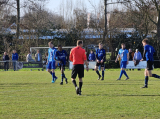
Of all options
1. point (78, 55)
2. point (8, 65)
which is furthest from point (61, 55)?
point (8, 65)

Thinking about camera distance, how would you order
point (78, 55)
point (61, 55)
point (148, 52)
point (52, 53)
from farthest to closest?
point (52, 53)
point (61, 55)
point (148, 52)
point (78, 55)

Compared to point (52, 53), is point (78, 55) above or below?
below

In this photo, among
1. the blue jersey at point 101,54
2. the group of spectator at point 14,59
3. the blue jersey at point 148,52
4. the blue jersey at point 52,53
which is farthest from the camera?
the group of spectator at point 14,59

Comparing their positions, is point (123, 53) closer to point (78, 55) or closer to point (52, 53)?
point (52, 53)

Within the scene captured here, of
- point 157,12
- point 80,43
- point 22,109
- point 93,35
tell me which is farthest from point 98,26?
point 22,109

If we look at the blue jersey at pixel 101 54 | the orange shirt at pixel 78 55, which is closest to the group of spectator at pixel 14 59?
the blue jersey at pixel 101 54

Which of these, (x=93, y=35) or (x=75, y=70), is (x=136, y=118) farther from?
(x=93, y=35)

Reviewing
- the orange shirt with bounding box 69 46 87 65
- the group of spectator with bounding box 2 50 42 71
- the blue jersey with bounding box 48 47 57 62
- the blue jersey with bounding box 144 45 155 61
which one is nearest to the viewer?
the orange shirt with bounding box 69 46 87 65

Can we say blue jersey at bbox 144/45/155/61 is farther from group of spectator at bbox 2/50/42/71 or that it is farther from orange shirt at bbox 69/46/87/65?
group of spectator at bbox 2/50/42/71

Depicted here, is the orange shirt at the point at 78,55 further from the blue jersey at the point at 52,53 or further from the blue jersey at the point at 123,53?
the blue jersey at the point at 123,53

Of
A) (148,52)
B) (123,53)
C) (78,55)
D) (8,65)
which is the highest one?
(123,53)

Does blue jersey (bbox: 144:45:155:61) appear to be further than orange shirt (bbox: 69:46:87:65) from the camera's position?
Yes

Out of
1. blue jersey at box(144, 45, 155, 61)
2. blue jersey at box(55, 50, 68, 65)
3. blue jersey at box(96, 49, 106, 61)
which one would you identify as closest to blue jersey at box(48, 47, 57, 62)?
blue jersey at box(55, 50, 68, 65)

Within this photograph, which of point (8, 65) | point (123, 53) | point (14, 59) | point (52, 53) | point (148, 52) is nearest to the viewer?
point (148, 52)
